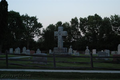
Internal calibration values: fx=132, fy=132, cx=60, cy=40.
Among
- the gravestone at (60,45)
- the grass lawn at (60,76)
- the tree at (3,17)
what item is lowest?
the grass lawn at (60,76)

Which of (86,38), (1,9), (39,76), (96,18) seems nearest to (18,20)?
(1,9)

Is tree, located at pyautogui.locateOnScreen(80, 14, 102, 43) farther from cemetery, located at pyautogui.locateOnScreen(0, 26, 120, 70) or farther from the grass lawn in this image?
the grass lawn

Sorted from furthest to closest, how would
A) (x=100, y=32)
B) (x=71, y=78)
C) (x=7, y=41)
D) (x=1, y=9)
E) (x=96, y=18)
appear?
(x=96, y=18), (x=100, y=32), (x=7, y=41), (x=1, y=9), (x=71, y=78)

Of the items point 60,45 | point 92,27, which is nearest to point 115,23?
point 92,27

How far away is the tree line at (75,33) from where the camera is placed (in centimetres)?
4425

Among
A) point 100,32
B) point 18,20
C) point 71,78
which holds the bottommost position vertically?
point 71,78

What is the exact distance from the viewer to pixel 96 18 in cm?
6059

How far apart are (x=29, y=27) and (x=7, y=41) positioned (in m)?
20.1

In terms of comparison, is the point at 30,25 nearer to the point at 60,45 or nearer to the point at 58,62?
the point at 60,45

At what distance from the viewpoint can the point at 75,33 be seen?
2527 inches

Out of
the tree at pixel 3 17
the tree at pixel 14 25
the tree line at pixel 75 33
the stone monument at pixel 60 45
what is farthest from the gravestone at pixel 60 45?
the tree at pixel 14 25

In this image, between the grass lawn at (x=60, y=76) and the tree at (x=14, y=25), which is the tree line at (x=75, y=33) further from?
the grass lawn at (x=60, y=76)

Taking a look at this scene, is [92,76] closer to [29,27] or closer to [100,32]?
[100,32]

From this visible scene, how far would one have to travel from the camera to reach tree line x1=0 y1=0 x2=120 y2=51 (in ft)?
145
